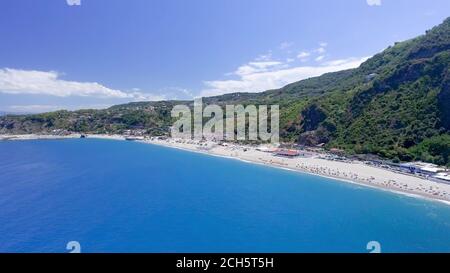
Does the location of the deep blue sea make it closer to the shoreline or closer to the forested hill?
the shoreline

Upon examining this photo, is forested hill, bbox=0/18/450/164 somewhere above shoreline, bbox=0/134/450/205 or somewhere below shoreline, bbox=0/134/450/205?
above

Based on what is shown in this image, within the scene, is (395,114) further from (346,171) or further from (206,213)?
(206,213)

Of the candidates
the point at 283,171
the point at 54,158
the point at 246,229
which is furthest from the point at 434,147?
the point at 54,158

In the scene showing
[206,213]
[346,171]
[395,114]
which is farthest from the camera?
[395,114]

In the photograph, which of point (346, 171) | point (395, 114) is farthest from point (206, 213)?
point (395, 114)

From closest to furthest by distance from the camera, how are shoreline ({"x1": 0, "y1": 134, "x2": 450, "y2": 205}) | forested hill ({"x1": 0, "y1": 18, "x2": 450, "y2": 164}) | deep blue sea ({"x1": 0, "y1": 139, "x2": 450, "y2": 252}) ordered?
deep blue sea ({"x1": 0, "y1": 139, "x2": 450, "y2": 252}), shoreline ({"x1": 0, "y1": 134, "x2": 450, "y2": 205}), forested hill ({"x1": 0, "y1": 18, "x2": 450, "y2": 164})

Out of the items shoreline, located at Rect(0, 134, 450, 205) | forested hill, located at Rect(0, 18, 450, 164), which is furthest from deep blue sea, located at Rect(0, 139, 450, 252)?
forested hill, located at Rect(0, 18, 450, 164)
